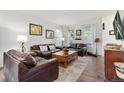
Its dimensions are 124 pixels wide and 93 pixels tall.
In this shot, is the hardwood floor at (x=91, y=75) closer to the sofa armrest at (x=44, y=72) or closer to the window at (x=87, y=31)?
the sofa armrest at (x=44, y=72)

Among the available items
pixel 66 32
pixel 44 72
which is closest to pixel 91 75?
pixel 44 72

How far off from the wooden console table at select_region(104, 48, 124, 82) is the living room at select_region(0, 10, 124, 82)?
0.90 ft

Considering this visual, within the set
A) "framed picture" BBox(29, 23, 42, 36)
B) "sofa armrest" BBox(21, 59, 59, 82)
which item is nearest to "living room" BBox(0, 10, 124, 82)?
"framed picture" BBox(29, 23, 42, 36)

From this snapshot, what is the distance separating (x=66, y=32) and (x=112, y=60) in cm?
660

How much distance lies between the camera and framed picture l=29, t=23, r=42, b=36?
522cm

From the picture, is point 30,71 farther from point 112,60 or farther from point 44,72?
point 112,60

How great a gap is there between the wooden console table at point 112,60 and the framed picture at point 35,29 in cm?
389

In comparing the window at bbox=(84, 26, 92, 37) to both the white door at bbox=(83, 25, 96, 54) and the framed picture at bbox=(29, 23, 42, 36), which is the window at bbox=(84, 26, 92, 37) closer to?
the white door at bbox=(83, 25, 96, 54)

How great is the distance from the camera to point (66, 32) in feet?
28.8

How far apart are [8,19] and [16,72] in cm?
285

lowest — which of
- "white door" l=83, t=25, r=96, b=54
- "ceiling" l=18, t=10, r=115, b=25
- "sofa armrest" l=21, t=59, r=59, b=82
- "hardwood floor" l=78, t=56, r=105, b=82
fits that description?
"hardwood floor" l=78, t=56, r=105, b=82

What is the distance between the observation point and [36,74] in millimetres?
2137
